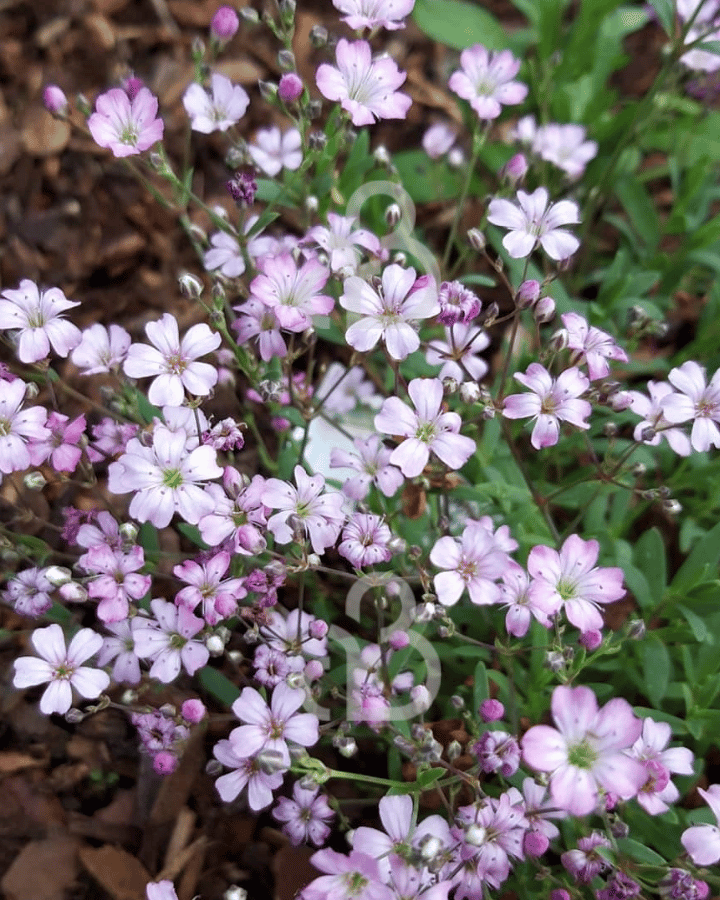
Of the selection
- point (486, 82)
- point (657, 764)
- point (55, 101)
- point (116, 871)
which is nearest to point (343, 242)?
point (486, 82)

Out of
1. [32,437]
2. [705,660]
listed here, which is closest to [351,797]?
[705,660]

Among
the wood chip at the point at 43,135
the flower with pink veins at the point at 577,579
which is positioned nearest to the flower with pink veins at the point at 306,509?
the flower with pink veins at the point at 577,579

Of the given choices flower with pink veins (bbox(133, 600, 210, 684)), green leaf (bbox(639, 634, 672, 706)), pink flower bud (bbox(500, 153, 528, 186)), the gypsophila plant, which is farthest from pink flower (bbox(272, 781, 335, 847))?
pink flower bud (bbox(500, 153, 528, 186))

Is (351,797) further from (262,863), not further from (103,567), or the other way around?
(103,567)

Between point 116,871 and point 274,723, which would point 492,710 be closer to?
point 274,723

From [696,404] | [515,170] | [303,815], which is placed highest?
[515,170]

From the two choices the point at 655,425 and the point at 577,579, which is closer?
the point at 577,579

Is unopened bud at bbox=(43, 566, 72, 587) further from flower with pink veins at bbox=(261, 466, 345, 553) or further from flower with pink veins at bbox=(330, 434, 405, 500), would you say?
flower with pink veins at bbox=(330, 434, 405, 500)
